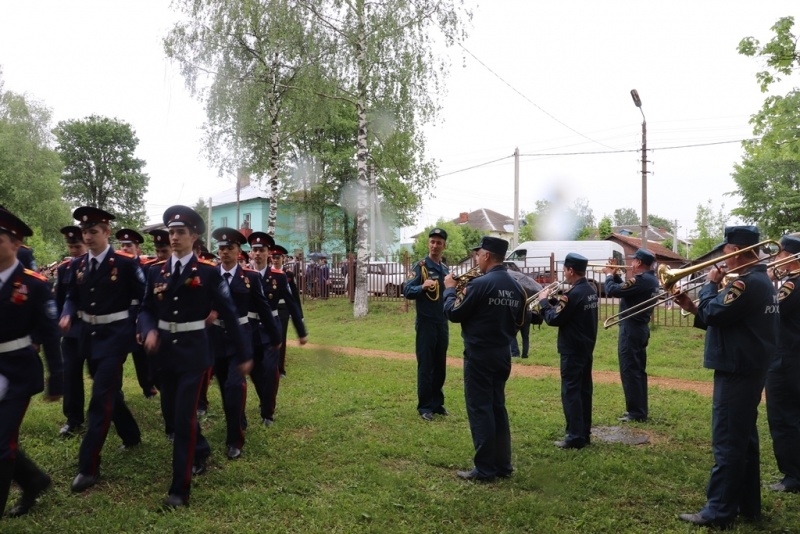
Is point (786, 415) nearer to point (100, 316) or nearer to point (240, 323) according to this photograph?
point (240, 323)

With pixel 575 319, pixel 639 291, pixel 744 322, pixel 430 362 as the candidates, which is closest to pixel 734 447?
pixel 744 322

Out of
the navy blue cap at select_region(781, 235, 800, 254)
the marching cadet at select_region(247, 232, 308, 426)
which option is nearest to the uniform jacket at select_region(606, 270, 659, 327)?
the navy blue cap at select_region(781, 235, 800, 254)

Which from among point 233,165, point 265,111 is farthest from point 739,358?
point 233,165

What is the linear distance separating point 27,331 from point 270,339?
2.70m

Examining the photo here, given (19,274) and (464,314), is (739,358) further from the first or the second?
(19,274)

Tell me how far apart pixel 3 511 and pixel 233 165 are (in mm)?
19398

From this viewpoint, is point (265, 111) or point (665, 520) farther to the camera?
point (265, 111)

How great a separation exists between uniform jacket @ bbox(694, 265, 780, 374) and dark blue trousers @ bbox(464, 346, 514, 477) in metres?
1.67

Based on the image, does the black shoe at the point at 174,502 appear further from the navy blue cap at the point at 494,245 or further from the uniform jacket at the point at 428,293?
the uniform jacket at the point at 428,293

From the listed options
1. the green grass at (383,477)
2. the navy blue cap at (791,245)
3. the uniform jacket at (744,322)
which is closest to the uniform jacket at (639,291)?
the green grass at (383,477)

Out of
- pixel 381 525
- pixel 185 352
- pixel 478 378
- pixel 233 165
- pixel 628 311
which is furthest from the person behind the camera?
pixel 233 165

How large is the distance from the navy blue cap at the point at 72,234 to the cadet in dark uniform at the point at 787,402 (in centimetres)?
664

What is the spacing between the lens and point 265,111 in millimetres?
19844

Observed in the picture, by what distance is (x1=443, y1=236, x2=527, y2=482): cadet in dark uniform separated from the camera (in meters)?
5.19
